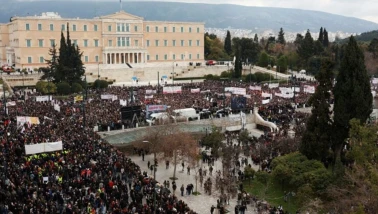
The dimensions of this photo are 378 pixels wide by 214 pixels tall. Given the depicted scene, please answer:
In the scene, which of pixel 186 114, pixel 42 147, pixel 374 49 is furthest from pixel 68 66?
pixel 374 49

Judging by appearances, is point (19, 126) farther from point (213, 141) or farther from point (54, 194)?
point (213, 141)

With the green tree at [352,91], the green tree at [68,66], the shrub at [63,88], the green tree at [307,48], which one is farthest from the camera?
the green tree at [307,48]

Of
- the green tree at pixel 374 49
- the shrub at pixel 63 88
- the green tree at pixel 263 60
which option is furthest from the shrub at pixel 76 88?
the green tree at pixel 374 49

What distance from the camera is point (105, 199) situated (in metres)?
19.3

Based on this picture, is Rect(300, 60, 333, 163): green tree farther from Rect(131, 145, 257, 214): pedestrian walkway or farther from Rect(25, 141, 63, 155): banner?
Rect(25, 141, 63, 155): banner

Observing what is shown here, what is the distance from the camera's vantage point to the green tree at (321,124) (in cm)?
2509

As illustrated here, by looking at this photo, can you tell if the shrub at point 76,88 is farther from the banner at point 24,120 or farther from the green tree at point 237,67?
the green tree at point 237,67

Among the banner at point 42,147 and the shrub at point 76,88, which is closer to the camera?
the banner at point 42,147

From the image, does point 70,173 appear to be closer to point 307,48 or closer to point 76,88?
point 76,88

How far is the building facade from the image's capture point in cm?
7112

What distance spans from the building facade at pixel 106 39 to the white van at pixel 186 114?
41.3 metres

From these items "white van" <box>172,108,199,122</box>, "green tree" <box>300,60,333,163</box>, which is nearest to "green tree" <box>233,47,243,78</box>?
"white van" <box>172,108,199,122</box>

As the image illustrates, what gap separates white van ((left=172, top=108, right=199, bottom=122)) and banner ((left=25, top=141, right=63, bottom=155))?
1367 cm

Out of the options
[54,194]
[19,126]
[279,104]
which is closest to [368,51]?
[279,104]
